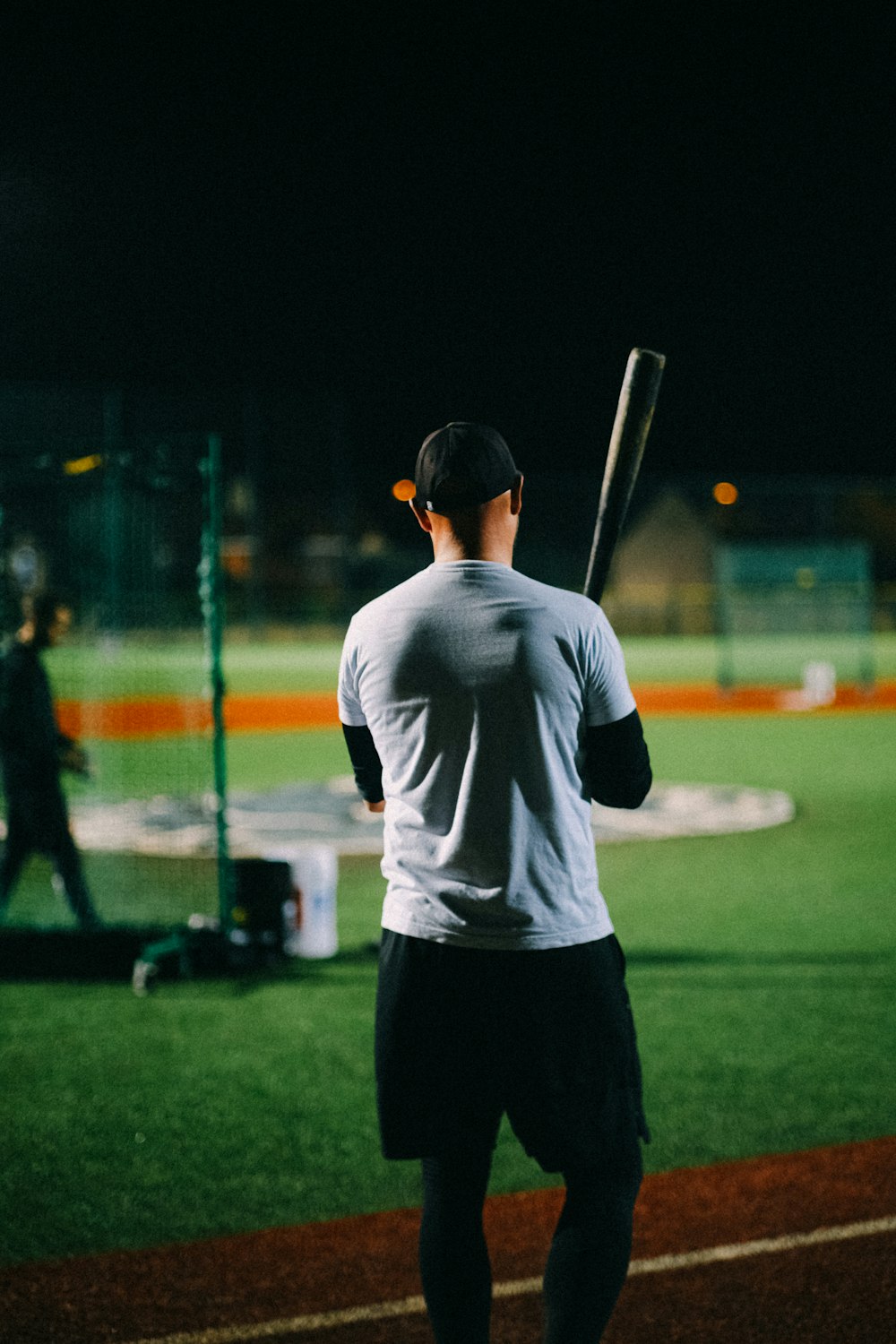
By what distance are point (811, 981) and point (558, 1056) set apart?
15.0 ft

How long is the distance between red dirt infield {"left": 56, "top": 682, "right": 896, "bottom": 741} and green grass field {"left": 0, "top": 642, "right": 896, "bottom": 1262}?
1297 centimetres

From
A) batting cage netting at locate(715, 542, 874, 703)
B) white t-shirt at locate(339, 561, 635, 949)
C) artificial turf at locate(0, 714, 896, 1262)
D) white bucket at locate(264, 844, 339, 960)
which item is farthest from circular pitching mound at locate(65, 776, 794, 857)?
batting cage netting at locate(715, 542, 874, 703)

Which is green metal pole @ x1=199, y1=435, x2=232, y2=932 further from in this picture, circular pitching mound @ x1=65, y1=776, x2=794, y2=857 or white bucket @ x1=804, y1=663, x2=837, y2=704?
white bucket @ x1=804, y1=663, x2=837, y2=704

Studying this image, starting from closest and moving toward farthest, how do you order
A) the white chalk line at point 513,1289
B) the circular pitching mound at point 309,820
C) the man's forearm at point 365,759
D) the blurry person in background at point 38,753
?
the man's forearm at point 365,759
the white chalk line at point 513,1289
the blurry person in background at point 38,753
the circular pitching mound at point 309,820

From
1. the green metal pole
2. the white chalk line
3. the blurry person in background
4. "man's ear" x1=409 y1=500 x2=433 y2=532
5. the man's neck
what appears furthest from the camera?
the blurry person in background

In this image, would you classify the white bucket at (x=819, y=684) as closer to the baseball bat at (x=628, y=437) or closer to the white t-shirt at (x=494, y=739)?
the baseball bat at (x=628, y=437)

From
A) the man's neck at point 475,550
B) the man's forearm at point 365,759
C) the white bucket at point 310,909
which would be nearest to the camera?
the man's neck at point 475,550

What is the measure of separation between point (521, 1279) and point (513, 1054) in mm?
1501

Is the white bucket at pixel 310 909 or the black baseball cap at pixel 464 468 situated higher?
the black baseball cap at pixel 464 468

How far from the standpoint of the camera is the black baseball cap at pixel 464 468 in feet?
7.97

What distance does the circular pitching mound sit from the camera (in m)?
10.3

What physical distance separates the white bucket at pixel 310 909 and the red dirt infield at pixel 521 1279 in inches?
121

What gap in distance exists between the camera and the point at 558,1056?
2.37 meters

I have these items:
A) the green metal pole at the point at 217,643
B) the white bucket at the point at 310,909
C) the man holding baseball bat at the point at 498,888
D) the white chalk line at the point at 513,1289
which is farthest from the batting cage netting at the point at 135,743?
the man holding baseball bat at the point at 498,888
